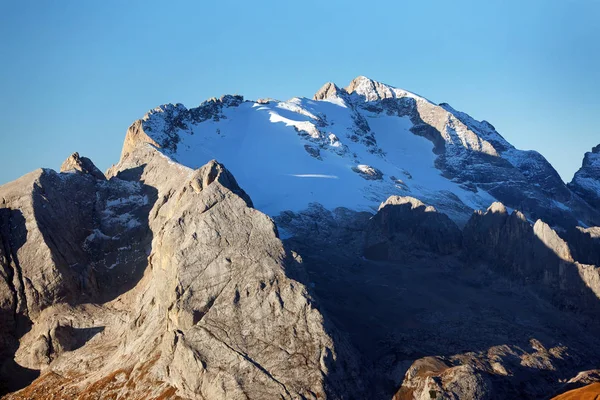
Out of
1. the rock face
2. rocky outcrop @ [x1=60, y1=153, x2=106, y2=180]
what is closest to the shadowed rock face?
the rock face

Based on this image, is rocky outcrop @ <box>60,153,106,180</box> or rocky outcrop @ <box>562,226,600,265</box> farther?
rocky outcrop @ <box>562,226,600,265</box>

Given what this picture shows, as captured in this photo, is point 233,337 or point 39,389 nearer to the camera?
point 233,337

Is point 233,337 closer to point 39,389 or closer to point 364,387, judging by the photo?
point 364,387

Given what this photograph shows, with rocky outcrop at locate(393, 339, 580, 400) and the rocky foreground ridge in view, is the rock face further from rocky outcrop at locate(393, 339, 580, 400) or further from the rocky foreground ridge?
rocky outcrop at locate(393, 339, 580, 400)

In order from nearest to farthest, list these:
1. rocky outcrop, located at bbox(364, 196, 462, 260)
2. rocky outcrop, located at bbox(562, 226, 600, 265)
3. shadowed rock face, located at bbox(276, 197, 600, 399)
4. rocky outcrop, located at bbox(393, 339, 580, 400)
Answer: rocky outcrop, located at bbox(393, 339, 580, 400) → shadowed rock face, located at bbox(276, 197, 600, 399) → rocky outcrop, located at bbox(364, 196, 462, 260) → rocky outcrop, located at bbox(562, 226, 600, 265)

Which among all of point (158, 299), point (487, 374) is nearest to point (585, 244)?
point (487, 374)

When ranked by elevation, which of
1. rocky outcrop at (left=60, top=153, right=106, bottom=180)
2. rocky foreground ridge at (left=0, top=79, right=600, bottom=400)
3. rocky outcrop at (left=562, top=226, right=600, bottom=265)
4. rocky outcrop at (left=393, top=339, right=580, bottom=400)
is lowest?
rocky outcrop at (left=393, top=339, right=580, bottom=400)

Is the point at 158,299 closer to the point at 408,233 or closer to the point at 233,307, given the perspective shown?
the point at 233,307

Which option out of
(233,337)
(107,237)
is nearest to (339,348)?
(233,337)
